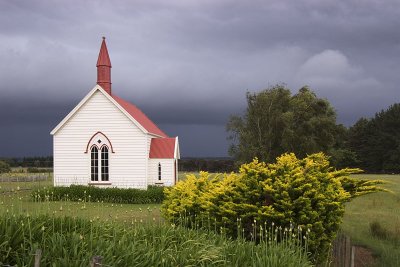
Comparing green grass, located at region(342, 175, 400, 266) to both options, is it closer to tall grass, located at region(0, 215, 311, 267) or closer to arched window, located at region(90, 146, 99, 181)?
tall grass, located at region(0, 215, 311, 267)

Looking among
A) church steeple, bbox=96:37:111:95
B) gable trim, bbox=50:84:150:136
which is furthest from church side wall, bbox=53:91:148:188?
church steeple, bbox=96:37:111:95

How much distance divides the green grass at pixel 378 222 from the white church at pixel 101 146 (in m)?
14.3

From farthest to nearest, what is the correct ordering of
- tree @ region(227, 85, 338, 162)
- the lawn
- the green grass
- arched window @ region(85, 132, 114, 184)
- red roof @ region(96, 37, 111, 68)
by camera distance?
tree @ region(227, 85, 338, 162) → red roof @ region(96, 37, 111, 68) → arched window @ region(85, 132, 114, 184) → the green grass → the lawn

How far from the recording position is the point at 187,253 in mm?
8398

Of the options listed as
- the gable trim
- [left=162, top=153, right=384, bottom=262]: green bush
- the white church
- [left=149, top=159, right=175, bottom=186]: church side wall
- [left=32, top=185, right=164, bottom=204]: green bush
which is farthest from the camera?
[left=149, top=159, right=175, bottom=186]: church side wall

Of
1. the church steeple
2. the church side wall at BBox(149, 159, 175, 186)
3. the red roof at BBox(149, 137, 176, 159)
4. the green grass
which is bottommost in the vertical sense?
the green grass

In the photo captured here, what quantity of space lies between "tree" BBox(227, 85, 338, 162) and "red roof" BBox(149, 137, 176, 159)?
11683mm

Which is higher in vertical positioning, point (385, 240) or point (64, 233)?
point (64, 233)

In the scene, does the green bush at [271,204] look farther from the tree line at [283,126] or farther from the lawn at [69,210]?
the tree line at [283,126]

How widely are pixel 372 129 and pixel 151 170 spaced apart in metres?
61.8

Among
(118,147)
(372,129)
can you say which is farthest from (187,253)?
(372,129)

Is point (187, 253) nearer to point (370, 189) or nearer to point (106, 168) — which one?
point (370, 189)

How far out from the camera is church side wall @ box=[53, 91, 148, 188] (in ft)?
112

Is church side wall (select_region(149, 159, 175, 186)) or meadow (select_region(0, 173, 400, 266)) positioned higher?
church side wall (select_region(149, 159, 175, 186))
